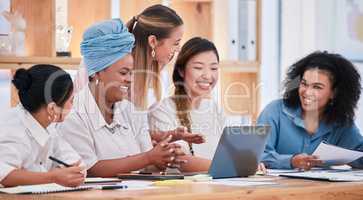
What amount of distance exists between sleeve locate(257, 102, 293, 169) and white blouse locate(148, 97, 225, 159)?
Result: 0.68 ft

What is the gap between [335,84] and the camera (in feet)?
12.1

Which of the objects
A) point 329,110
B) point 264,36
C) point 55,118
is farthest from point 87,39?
point 264,36

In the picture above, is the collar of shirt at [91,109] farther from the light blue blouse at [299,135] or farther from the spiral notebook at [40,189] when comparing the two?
the light blue blouse at [299,135]

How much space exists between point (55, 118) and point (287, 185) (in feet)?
2.58

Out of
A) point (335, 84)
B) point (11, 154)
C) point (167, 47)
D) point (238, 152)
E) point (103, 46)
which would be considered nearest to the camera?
point (11, 154)

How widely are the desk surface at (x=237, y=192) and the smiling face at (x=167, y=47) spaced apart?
870mm

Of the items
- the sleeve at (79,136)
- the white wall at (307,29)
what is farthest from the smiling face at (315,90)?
the white wall at (307,29)

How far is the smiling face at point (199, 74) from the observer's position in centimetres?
346

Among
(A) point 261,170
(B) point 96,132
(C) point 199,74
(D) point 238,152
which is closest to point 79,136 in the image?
(B) point 96,132

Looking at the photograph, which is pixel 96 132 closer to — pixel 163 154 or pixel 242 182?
pixel 163 154

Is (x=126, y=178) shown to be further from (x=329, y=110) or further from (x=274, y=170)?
(x=329, y=110)

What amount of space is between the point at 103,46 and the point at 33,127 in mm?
504

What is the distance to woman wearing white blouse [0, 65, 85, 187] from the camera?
2395mm

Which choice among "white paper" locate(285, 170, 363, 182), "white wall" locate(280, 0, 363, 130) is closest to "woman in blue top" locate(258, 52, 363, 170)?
"white paper" locate(285, 170, 363, 182)
